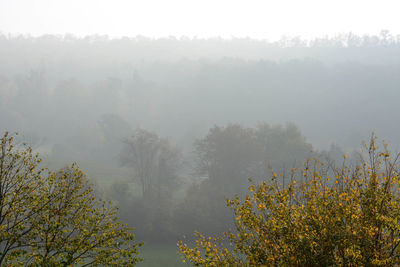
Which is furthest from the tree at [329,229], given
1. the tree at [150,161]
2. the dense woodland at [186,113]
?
the tree at [150,161]

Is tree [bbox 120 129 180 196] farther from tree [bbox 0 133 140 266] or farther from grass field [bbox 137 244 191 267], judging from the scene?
tree [bbox 0 133 140 266]

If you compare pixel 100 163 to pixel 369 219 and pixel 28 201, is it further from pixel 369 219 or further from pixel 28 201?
pixel 369 219

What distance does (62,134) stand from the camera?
11100 cm

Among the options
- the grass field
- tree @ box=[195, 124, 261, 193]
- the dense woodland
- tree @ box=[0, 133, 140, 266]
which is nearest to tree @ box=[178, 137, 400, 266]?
tree @ box=[0, 133, 140, 266]

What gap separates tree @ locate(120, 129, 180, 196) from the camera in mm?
56531

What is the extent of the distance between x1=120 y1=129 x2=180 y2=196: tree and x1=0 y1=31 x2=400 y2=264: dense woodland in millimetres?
220

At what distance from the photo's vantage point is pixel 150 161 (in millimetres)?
58938

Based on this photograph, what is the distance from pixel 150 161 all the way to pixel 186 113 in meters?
74.4

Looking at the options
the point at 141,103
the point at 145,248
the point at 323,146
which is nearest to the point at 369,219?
the point at 145,248

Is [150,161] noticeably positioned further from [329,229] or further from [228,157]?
[329,229]

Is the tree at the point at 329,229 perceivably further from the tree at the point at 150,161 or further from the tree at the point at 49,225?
the tree at the point at 150,161

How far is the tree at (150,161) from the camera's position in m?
56.5

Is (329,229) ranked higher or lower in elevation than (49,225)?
lower

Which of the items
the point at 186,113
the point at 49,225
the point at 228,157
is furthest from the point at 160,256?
the point at 186,113
